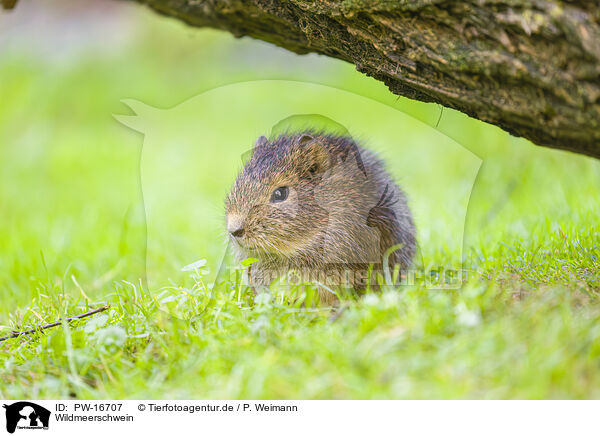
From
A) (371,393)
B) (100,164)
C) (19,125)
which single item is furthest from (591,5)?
(19,125)

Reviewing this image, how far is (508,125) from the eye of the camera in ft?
10.2

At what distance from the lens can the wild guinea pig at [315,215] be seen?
12.3ft

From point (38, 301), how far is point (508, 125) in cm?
299

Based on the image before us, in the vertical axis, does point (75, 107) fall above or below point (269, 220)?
above

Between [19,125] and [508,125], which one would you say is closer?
[508,125]

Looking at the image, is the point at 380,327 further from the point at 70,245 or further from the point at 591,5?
the point at 70,245

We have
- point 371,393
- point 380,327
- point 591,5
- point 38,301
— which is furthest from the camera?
point 38,301

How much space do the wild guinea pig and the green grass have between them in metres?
0.29

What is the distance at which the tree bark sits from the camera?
8.58 feet

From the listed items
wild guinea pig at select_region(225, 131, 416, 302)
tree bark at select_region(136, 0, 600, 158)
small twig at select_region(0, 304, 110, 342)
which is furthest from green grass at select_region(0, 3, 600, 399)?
tree bark at select_region(136, 0, 600, 158)

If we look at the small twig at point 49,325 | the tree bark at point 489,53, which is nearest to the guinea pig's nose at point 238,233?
the small twig at point 49,325

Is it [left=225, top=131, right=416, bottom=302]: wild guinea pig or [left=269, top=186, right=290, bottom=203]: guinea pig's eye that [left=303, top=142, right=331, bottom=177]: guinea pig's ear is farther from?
[left=269, top=186, right=290, bottom=203]: guinea pig's eye

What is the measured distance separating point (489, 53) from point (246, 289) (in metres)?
1.84
